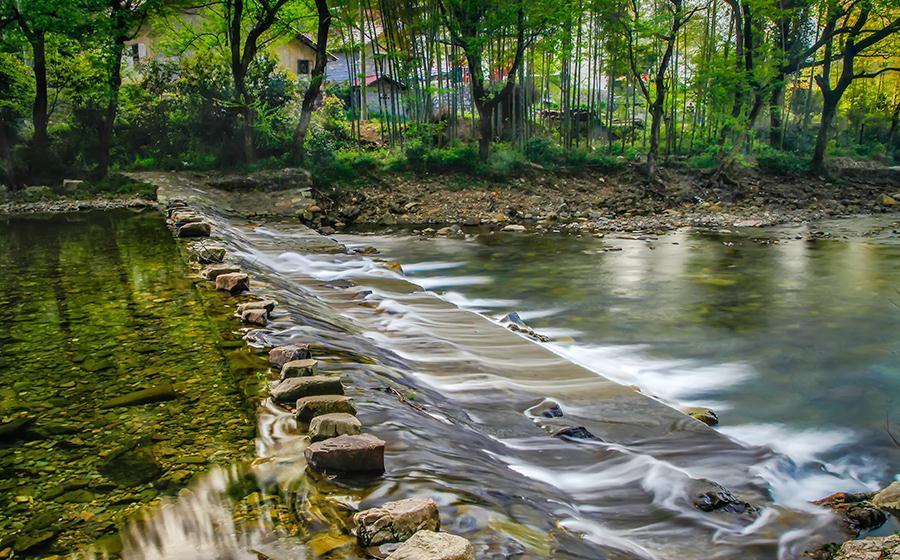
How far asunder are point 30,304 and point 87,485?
4.05 m

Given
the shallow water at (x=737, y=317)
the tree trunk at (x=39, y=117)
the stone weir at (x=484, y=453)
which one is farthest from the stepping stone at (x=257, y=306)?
the tree trunk at (x=39, y=117)

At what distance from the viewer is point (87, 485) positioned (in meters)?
2.76

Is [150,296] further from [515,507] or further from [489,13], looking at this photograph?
[489,13]

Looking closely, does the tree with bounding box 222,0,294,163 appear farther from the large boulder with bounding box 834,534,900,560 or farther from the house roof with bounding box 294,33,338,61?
the large boulder with bounding box 834,534,900,560

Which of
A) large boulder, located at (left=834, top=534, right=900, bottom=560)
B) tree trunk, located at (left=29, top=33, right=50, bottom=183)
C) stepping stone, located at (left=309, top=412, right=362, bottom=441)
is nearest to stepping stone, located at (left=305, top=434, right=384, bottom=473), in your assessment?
stepping stone, located at (left=309, top=412, right=362, bottom=441)

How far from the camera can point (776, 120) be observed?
27.1 meters

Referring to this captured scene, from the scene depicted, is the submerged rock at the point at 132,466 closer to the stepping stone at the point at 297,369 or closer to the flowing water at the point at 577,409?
the flowing water at the point at 577,409

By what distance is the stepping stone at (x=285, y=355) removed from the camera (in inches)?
167

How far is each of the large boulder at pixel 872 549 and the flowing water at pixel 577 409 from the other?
0.23 metres

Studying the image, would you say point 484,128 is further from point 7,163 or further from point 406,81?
point 7,163

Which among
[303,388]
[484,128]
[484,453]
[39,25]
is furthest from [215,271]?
[484,128]

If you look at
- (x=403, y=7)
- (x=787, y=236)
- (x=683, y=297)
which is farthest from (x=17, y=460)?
(x=403, y=7)

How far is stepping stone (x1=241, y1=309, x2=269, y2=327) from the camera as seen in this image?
5.23 meters

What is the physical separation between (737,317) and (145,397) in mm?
6863
